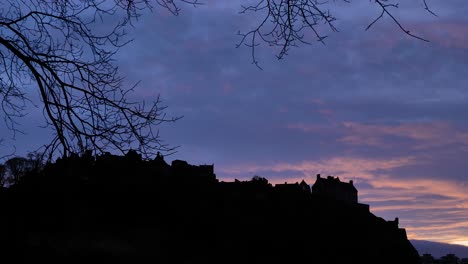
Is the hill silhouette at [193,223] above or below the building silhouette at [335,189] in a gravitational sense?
below

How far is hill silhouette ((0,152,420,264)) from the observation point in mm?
40156

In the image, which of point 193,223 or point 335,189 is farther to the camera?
point 335,189

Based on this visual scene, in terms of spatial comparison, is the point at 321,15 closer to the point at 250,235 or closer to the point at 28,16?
the point at 28,16

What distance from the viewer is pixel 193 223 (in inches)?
1950

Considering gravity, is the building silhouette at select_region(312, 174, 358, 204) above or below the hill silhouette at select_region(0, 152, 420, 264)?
above

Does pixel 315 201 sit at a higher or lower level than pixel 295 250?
higher

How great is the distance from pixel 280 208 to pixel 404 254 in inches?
642

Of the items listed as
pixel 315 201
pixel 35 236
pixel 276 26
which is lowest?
pixel 35 236

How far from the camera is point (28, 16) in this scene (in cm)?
572

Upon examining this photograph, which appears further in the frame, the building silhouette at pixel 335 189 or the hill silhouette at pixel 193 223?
the building silhouette at pixel 335 189

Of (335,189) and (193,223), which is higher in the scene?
(335,189)

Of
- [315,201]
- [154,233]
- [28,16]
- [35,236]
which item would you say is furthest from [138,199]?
[28,16]

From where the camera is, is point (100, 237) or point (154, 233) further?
point (154, 233)

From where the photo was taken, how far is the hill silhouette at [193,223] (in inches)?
1581
